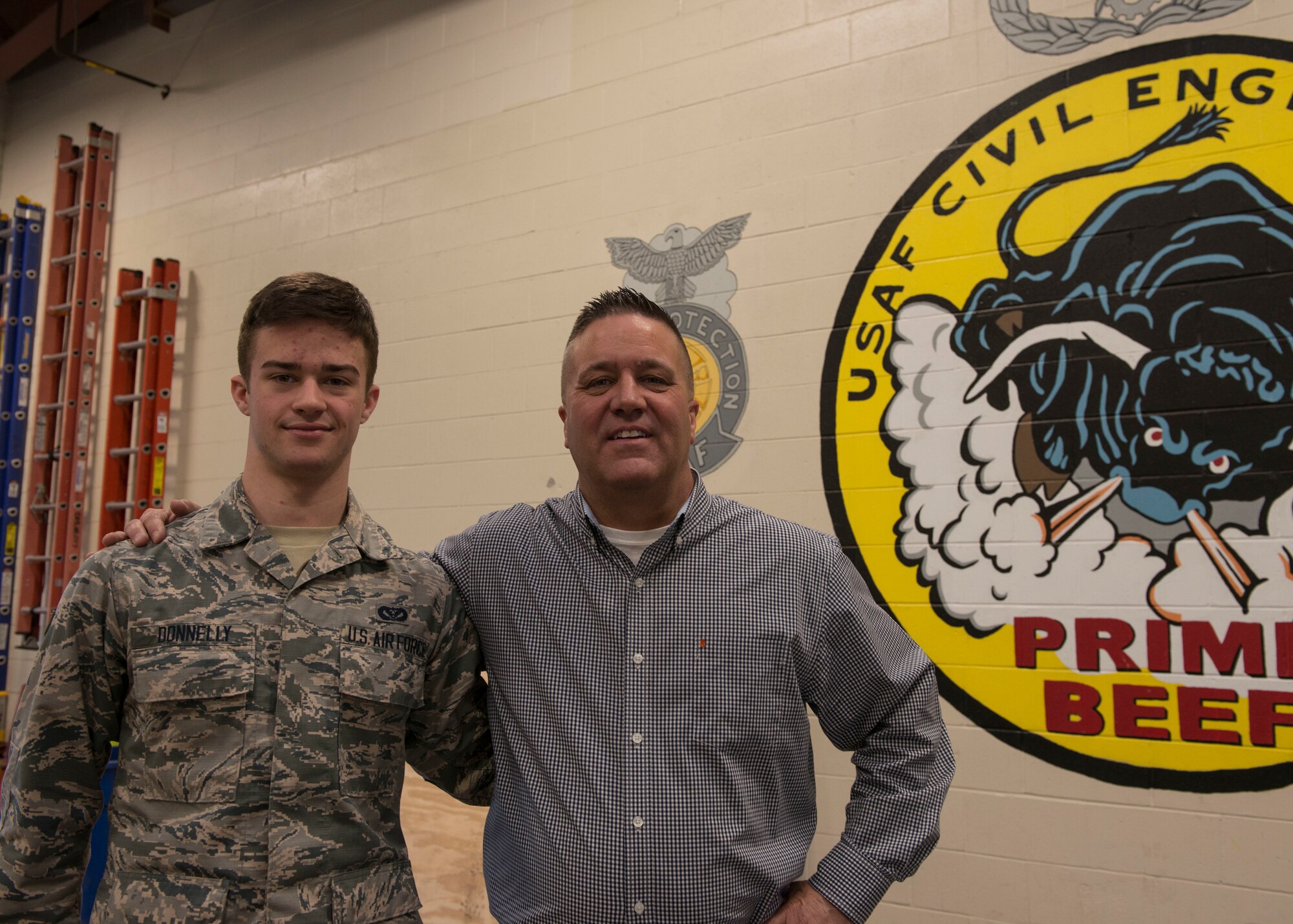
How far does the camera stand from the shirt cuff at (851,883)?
1569mm

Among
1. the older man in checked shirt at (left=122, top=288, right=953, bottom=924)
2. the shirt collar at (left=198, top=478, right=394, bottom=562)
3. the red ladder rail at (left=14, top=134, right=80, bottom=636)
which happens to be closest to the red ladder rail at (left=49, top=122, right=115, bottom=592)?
the red ladder rail at (left=14, top=134, right=80, bottom=636)

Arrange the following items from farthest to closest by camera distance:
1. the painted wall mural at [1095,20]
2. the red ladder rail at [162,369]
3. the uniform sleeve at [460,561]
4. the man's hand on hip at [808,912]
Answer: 1. the red ladder rail at [162,369]
2. the painted wall mural at [1095,20]
3. the uniform sleeve at [460,561]
4. the man's hand on hip at [808,912]

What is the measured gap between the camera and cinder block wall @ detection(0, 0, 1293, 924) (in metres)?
2.60

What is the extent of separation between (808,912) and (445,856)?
Result: 195 centimetres

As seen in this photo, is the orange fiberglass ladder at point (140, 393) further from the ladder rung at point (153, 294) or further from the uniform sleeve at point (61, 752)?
the uniform sleeve at point (61, 752)

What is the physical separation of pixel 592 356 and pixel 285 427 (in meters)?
0.55

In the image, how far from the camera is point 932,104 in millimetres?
3104

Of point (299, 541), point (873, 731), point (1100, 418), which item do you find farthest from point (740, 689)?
point (1100, 418)

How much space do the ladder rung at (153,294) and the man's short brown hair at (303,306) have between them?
3983 millimetres

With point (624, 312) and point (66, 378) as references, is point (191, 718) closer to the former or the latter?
point (624, 312)

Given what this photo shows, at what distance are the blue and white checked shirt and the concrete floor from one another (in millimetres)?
1596

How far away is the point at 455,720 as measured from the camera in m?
1.78

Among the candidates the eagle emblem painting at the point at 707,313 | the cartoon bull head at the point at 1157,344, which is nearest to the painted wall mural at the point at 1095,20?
the cartoon bull head at the point at 1157,344

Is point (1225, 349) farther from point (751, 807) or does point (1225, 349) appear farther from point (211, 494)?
point (211, 494)
